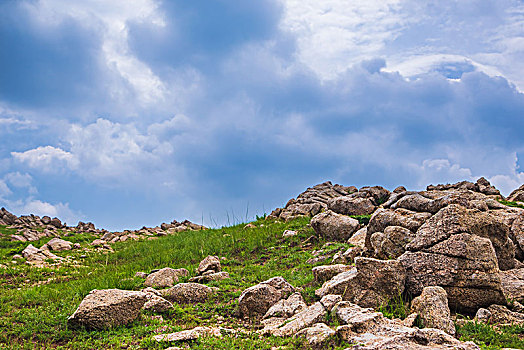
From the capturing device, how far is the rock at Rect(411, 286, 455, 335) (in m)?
7.79

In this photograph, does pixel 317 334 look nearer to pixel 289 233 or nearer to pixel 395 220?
pixel 395 220

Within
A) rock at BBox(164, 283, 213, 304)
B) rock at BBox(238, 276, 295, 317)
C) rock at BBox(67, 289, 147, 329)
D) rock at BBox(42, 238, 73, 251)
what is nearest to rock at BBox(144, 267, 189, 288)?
rock at BBox(164, 283, 213, 304)

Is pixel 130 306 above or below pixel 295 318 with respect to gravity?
above

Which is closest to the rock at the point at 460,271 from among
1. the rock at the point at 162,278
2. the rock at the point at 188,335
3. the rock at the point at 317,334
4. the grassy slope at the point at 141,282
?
the grassy slope at the point at 141,282

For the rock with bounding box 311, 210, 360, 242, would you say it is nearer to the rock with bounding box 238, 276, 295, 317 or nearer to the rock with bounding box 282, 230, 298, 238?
the rock with bounding box 282, 230, 298, 238

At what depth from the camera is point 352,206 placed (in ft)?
69.1

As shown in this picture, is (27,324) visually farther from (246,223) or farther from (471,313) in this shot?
(246,223)

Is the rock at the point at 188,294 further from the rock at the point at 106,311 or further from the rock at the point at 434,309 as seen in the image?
the rock at the point at 434,309

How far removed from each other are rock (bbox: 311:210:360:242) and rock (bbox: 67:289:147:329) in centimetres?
948

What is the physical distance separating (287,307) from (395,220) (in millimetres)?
5627

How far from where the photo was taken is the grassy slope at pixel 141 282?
27.5 ft

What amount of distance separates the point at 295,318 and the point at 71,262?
559 inches

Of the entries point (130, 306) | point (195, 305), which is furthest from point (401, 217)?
point (130, 306)

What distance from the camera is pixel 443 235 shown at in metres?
9.78
